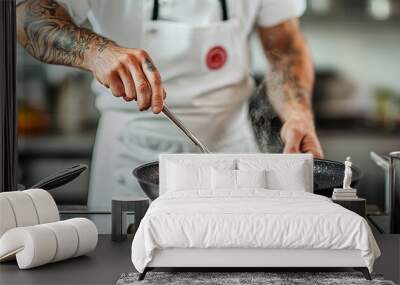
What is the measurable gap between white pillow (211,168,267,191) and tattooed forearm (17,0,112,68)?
1.70m

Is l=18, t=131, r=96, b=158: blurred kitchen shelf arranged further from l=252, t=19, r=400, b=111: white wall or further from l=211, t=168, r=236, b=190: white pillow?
l=252, t=19, r=400, b=111: white wall

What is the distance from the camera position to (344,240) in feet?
15.0

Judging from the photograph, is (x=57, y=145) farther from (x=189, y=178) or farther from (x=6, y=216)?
(x=6, y=216)

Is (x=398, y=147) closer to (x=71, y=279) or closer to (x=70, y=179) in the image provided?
(x=70, y=179)

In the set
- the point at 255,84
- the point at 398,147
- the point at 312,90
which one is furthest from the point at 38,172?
the point at 398,147

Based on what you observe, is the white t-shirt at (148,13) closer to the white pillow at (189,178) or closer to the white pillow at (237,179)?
the white pillow at (189,178)

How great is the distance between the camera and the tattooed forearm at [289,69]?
22.3 ft

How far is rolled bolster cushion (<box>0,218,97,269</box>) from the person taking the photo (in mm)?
4820

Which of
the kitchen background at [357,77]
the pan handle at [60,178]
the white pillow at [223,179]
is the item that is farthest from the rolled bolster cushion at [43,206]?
the kitchen background at [357,77]

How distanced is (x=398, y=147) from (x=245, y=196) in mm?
2144

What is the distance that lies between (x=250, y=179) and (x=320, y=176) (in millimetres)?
999

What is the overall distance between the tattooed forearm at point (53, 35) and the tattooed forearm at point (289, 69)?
1.53 meters

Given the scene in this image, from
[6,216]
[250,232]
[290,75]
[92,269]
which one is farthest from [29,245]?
[290,75]

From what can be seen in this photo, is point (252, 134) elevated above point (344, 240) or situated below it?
above
